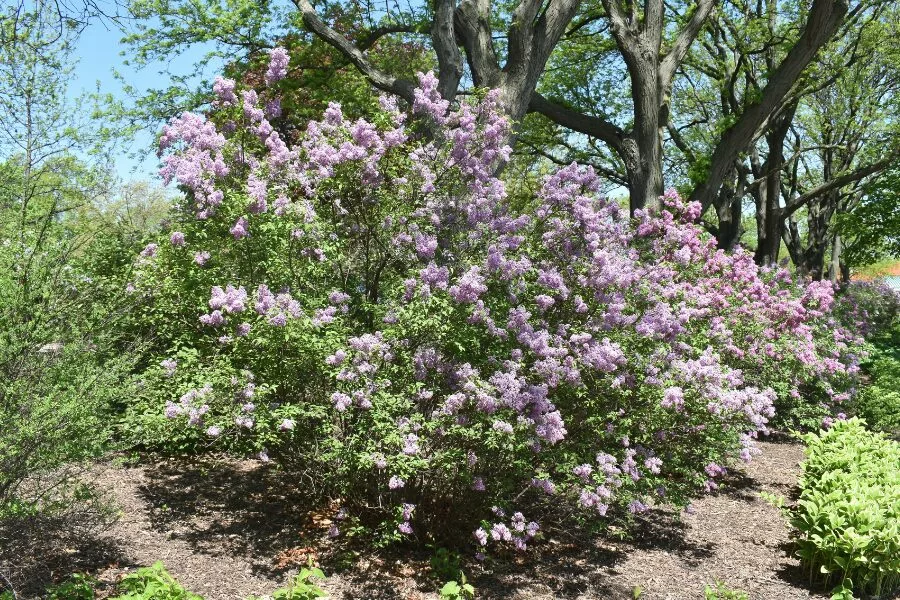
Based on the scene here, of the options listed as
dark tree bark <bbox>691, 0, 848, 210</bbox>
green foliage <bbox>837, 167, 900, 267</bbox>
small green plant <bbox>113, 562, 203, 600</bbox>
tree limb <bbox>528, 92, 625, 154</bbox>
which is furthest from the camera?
green foliage <bbox>837, 167, 900, 267</bbox>

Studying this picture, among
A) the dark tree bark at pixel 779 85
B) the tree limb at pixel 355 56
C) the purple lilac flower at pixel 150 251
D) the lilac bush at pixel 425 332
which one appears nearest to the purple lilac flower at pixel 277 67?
the lilac bush at pixel 425 332

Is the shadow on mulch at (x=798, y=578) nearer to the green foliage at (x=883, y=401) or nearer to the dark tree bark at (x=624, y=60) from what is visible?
the green foliage at (x=883, y=401)

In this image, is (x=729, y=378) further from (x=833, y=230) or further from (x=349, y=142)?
(x=833, y=230)

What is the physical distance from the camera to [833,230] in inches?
962

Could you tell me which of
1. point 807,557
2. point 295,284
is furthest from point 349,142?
point 807,557

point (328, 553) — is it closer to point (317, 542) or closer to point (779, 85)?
point (317, 542)

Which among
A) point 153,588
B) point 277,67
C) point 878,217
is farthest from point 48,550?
point 878,217

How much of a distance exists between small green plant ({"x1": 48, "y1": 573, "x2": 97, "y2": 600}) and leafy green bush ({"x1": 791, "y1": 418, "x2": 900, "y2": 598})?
187 inches

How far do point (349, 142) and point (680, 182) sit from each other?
66.9 feet

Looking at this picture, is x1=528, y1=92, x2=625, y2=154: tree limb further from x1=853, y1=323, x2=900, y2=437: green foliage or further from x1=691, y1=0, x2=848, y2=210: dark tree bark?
x1=853, y1=323, x2=900, y2=437: green foliage

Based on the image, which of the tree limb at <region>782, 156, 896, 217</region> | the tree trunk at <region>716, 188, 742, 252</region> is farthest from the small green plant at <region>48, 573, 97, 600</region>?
the tree limb at <region>782, 156, 896, 217</region>

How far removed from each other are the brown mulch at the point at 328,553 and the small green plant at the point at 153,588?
656 mm

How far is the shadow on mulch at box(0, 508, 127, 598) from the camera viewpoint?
13.9 ft

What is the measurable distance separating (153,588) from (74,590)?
0.88 m
